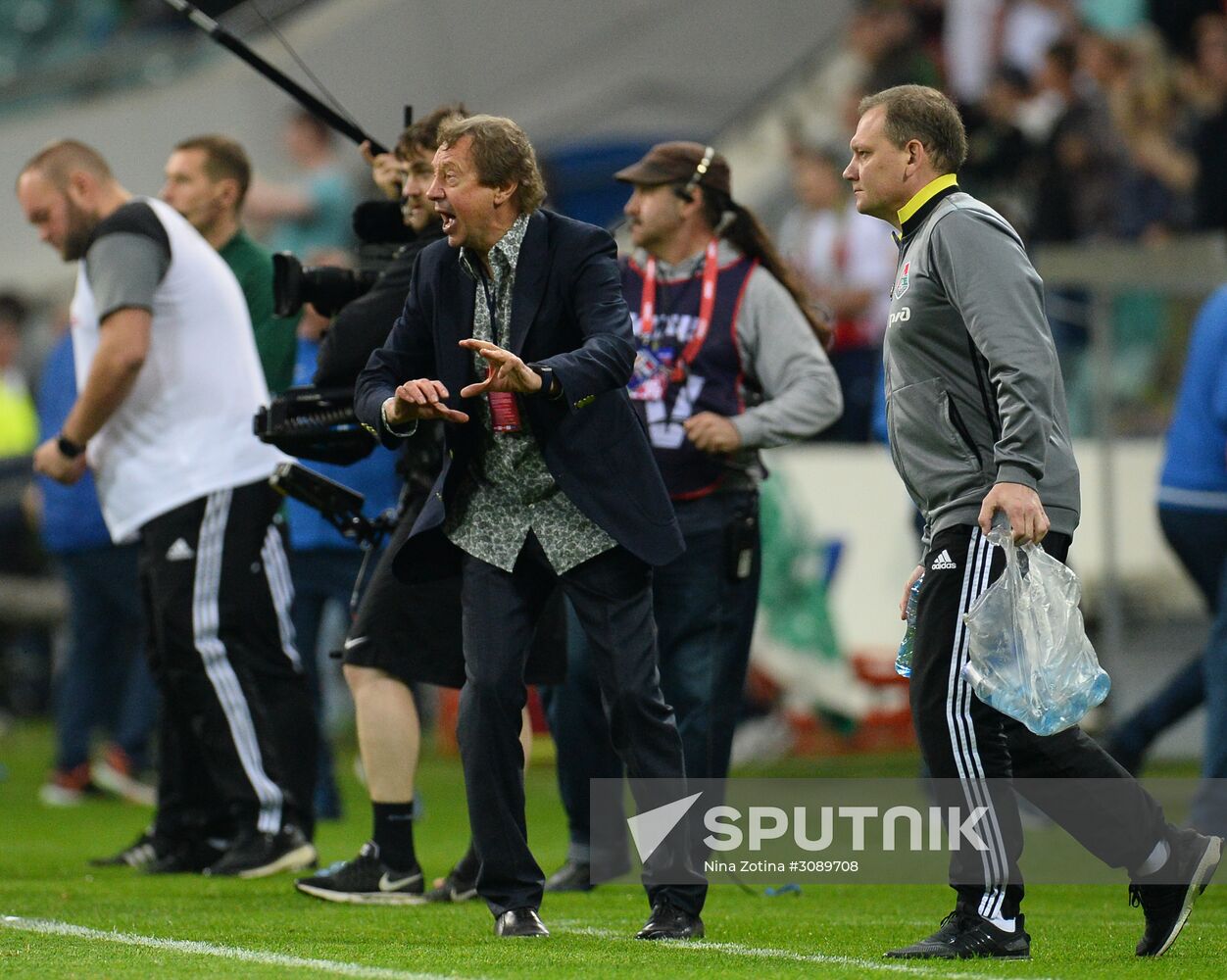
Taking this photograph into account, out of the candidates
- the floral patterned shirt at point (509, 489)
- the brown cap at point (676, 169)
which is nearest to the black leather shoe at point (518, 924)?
the floral patterned shirt at point (509, 489)

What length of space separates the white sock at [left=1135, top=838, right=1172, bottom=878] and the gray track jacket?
781 mm

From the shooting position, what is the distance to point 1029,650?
4.84 meters

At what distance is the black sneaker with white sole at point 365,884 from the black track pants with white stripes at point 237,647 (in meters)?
0.75

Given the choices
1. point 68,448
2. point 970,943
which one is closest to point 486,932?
point 970,943

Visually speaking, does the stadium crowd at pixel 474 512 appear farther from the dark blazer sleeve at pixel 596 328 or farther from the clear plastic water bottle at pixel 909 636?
the clear plastic water bottle at pixel 909 636

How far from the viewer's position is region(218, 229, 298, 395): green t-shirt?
310 inches

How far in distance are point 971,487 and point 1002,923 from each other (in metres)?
1.02

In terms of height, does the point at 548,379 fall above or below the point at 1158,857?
above

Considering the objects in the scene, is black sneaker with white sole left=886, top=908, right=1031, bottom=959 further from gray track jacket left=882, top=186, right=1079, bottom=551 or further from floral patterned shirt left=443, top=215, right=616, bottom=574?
floral patterned shirt left=443, top=215, right=616, bottom=574

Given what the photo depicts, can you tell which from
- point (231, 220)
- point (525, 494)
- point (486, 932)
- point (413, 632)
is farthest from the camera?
Result: point (231, 220)

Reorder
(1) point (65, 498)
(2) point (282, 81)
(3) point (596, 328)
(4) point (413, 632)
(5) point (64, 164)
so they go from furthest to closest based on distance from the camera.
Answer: (1) point (65, 498) → (5) point (64, 164) → (2) point (282, 81) → (4) point (413, 632) → (3) point (596, 328)

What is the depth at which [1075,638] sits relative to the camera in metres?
4.96

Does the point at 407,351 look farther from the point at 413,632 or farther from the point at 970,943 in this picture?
the point at 970,943

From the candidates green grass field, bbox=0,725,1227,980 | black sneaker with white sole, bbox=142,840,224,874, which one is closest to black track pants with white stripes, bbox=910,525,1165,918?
green grass field, bbox=0,725,1227,980
